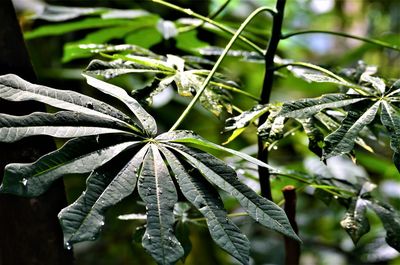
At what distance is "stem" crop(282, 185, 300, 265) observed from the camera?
78cm

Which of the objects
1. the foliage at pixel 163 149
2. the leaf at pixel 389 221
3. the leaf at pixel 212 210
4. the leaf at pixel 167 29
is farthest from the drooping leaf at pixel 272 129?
the leaf at pixel 167 29

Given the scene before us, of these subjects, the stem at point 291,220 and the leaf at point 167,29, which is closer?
the stem at point 291,220

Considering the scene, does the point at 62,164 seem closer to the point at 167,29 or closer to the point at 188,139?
the point at 188,139

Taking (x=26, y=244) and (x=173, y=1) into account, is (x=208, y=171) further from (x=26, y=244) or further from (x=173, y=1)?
(x=173, y=1)

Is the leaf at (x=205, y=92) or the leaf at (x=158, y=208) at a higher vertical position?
the leaf at (x=205, y=92)

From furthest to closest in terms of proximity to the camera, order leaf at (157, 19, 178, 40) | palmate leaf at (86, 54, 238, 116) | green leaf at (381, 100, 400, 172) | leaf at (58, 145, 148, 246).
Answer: leaf at (157, 19, 178, 40) → palmate leaf at (86, 54, 238, 116) → green leaf at (381, 100, 400, 172) → leaf at (58, 145, 148, 246)

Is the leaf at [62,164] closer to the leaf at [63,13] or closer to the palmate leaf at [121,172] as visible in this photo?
the palmate leaf at [121,172]

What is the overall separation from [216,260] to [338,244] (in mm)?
397

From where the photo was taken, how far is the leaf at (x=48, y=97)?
60cm

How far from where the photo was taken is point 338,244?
186 cm

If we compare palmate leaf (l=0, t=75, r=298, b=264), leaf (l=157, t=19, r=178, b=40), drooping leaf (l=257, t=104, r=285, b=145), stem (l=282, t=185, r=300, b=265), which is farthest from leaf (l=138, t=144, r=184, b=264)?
leaf (l=157, t=19, r=178, b=40)

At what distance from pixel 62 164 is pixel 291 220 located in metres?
0.32

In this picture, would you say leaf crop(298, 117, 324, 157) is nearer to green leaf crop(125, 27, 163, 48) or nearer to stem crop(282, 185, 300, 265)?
stem crop(282, 185, 300, 265)

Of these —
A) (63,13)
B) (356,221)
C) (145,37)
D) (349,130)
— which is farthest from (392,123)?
(63,13)
